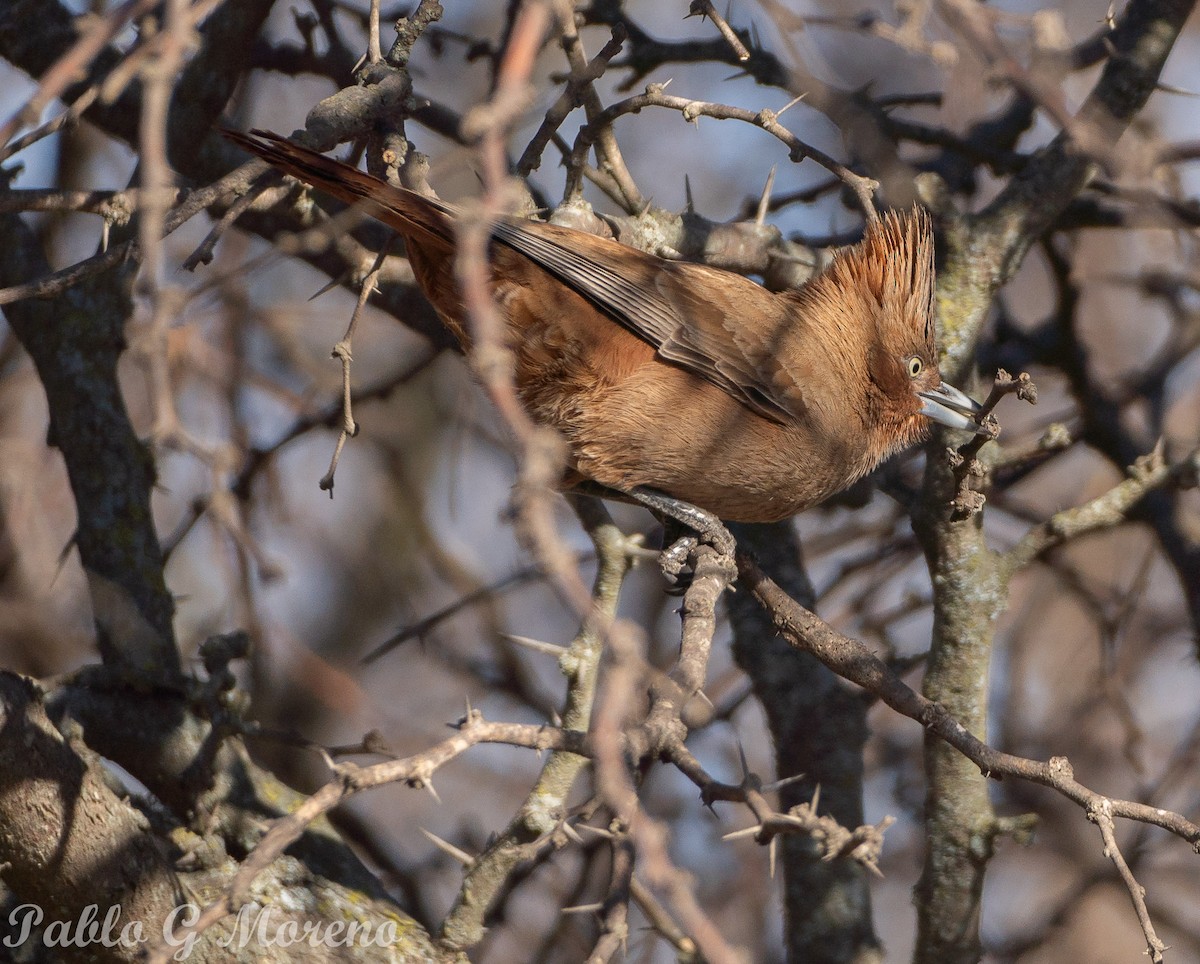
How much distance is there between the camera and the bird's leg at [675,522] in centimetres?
376

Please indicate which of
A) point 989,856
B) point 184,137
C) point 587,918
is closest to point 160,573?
point 184,137

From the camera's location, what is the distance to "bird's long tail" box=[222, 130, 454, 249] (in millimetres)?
2979

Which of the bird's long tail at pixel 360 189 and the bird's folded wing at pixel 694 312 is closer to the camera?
the bird's long tail at pixel 360 189

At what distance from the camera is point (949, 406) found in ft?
13.4

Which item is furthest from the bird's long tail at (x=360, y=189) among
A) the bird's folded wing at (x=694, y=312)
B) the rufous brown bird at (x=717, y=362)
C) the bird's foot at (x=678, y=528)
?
the bird's foot at (x=678, y=528)

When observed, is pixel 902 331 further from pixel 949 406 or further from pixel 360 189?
pixel 360 189

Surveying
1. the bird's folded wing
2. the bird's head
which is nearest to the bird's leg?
the bird's folded wing

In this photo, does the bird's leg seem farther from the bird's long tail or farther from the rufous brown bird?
the bird's long tail

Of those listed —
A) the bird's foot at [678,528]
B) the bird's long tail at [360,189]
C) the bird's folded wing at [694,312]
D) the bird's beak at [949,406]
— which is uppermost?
the bird's long tail at [360,189]

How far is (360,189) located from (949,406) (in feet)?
6.91

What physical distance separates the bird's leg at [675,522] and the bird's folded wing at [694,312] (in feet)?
1.45

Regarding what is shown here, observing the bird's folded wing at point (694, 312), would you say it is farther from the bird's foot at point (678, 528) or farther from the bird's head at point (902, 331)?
the bird's foot at point (678, 528)

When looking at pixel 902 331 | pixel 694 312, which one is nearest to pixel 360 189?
pixel 694 312

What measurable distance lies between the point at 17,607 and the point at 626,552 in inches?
109
